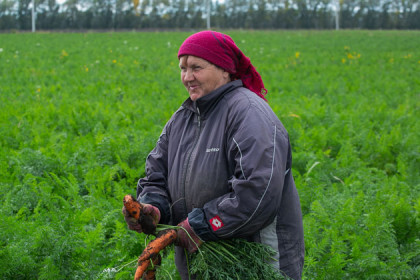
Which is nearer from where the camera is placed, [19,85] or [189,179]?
[189,179]

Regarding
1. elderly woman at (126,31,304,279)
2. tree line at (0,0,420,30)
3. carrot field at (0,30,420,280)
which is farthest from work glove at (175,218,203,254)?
tree line at (0,0,420,30)

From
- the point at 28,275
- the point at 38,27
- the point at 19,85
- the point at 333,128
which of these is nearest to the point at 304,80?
the point at 333,128

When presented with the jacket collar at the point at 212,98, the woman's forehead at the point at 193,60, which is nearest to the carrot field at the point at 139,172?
the jacket collar at the point at 212,98

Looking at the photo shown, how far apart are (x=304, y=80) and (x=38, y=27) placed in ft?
185

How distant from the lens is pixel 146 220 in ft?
7.76

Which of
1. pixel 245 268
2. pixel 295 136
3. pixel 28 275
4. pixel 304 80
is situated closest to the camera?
pixel 245 268

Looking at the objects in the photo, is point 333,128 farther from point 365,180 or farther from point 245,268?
point 245,268

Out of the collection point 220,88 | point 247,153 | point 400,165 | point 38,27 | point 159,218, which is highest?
point 38,27

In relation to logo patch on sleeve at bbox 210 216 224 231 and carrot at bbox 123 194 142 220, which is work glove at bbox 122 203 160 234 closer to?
carrot at bbox 123 194 142 220

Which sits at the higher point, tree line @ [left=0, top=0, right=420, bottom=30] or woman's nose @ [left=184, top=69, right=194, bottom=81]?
tree line @ [left=0, top=0, right=420, bottom=30]

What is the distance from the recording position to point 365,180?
5434mm

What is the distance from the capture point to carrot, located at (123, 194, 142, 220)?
2.22 meters

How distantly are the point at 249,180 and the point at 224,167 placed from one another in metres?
0.26

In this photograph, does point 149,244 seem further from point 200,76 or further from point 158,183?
point 200,76
